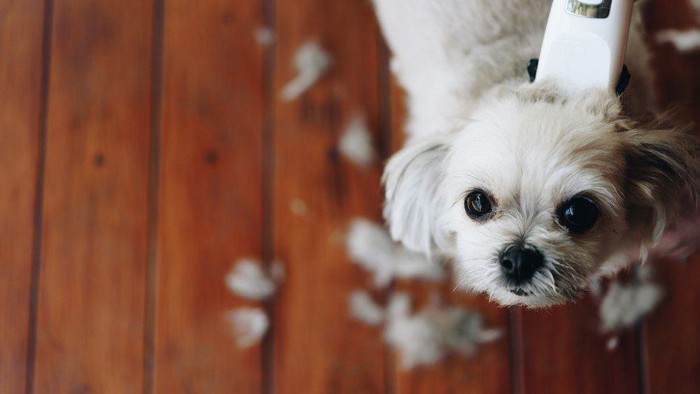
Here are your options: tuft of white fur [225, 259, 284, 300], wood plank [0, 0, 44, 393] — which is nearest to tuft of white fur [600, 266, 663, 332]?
tuft of white fur [225, 259, 284, 300]

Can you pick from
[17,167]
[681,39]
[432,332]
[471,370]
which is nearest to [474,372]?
[471,370]

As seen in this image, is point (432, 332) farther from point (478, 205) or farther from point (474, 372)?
point (478, 205)

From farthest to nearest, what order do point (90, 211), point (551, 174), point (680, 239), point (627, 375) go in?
point (90, 211) < point (627, 375) < point (680, 239) < point (551, 174)

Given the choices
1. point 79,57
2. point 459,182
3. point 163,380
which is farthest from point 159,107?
point 459,182

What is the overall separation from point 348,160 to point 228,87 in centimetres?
30

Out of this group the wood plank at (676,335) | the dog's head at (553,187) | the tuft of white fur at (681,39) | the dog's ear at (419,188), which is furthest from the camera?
the tuft of white fur at (681,39)

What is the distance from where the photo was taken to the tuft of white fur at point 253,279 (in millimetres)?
1277

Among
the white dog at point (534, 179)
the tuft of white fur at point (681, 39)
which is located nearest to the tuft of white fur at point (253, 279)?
the white dog at point (534, 179)

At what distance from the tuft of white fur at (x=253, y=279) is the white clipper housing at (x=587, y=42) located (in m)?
0.68

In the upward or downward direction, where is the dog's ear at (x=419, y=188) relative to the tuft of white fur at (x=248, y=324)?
upward

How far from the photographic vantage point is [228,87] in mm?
1352

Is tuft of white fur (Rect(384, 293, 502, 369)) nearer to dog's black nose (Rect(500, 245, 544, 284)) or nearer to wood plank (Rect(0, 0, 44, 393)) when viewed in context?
dog's black nose (Rect(500, 245, 544, 284))

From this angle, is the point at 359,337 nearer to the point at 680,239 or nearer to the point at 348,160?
the point at 348,160

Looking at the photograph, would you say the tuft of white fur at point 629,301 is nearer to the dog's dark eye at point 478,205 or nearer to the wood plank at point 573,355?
the wood plank at point 573,355
